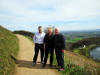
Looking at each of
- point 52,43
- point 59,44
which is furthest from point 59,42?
point 52,43

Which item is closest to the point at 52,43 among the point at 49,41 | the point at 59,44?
the point at 49,41

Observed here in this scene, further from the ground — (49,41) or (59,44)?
(49,41)

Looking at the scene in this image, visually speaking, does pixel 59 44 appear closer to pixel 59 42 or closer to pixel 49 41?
pixel 59 42

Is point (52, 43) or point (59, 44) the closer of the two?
point (59, 44)

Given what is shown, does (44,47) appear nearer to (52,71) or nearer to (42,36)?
(42,36)

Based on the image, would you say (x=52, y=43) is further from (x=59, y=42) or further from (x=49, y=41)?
(x=59, y=42)

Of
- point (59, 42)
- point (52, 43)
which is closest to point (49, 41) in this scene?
point (52, 43)

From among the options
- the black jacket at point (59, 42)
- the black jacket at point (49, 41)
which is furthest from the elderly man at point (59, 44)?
the black jacket at point (49, 41)

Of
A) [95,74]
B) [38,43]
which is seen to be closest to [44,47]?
[38,43]

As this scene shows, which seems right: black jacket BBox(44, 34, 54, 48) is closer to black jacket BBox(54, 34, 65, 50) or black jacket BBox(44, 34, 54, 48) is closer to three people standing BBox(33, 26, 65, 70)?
three people standing BBox(33, 26, 65, 70)

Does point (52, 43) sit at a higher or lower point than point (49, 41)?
lower

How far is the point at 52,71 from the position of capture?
24.2 feet

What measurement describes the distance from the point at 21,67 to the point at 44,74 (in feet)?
5.44

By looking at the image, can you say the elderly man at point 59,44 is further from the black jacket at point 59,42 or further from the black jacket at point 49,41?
the black jacket at point 49,41
